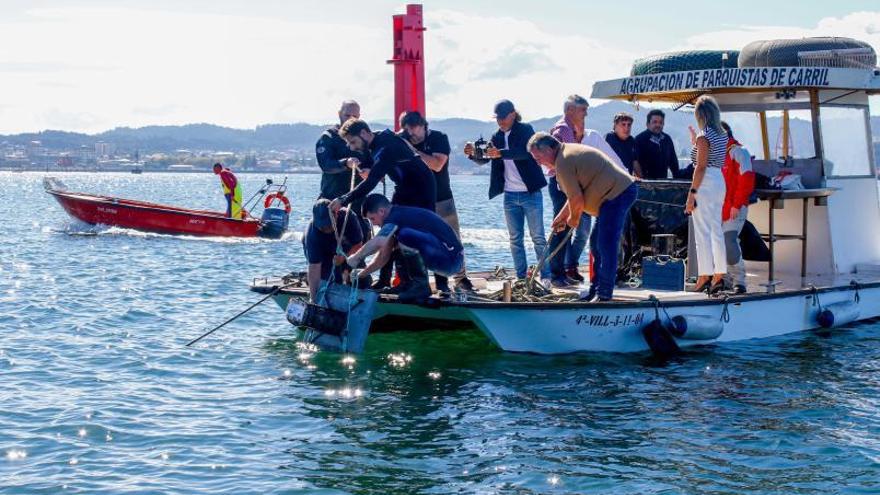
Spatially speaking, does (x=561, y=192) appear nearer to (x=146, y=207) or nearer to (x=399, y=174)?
(x=399, y=174)

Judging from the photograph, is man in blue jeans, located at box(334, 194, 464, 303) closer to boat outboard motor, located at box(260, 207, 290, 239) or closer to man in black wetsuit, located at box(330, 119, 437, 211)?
man in black wetsuit, located at box(330, 119, 437, 211)

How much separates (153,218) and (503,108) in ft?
63.6

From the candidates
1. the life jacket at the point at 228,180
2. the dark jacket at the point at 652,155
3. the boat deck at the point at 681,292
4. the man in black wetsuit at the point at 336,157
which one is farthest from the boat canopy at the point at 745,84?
the life jacket at the point at 228,180

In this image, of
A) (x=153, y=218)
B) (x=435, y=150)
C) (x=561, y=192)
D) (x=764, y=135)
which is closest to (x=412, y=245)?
(x=435, y=150)

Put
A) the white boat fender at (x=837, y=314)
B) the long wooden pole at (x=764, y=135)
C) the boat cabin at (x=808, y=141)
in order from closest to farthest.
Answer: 1. the white boat fender at (x=837, y=314)
2. the boat cabin at (x=808, y=141)
3. the long wooden pole at (x=764, y=135)

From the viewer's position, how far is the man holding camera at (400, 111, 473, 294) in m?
12.1

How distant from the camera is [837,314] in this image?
13406 mm

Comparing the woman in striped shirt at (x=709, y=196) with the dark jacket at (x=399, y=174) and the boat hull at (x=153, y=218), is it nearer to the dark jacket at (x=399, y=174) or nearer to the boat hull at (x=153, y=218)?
the dark jacket at (x=399, y=174)

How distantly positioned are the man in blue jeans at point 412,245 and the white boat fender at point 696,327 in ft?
7.50

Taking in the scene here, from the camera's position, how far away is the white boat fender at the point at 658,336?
11.7 meters

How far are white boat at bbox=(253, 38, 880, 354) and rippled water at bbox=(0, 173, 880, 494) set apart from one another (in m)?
0.30

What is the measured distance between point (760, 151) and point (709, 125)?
9.45ft

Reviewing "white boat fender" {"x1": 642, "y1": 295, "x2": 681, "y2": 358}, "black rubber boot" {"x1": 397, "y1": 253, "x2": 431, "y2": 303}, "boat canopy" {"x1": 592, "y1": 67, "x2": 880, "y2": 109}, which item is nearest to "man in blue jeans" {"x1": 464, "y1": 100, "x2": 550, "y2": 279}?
"white boat fender" {"x1": 642, "y1": 295, "x2": 681, "y2": 358}

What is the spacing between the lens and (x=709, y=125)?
12.2 m
